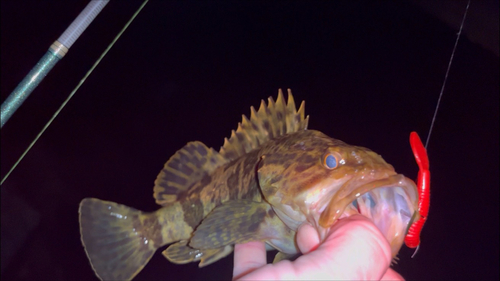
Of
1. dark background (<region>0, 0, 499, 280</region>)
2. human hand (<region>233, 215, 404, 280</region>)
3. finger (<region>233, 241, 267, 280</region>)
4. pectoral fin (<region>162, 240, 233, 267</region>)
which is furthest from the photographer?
dark background (<region>0, 0, 499, 280</region>)

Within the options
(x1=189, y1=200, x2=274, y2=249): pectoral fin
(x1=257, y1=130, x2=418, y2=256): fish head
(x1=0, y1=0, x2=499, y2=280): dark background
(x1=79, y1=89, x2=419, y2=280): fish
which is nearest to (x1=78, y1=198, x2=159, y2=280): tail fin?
(x1=79, y1=89, x2=419, y2=280): fish

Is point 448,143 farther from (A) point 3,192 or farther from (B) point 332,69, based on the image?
(A) point 3,192

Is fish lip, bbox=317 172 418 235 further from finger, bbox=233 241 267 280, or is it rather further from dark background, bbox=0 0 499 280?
dark background, bbox=0 0 499 280

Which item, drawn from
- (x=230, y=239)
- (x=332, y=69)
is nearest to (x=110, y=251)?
(x=230, y=239)

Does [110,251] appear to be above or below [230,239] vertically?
below

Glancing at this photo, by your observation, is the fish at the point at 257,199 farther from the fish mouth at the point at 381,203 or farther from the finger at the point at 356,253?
the finger at the point at 356,253

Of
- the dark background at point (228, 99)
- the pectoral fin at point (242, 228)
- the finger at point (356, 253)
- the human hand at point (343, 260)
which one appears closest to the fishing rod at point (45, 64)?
the pectoral fin at point (242, 228)
